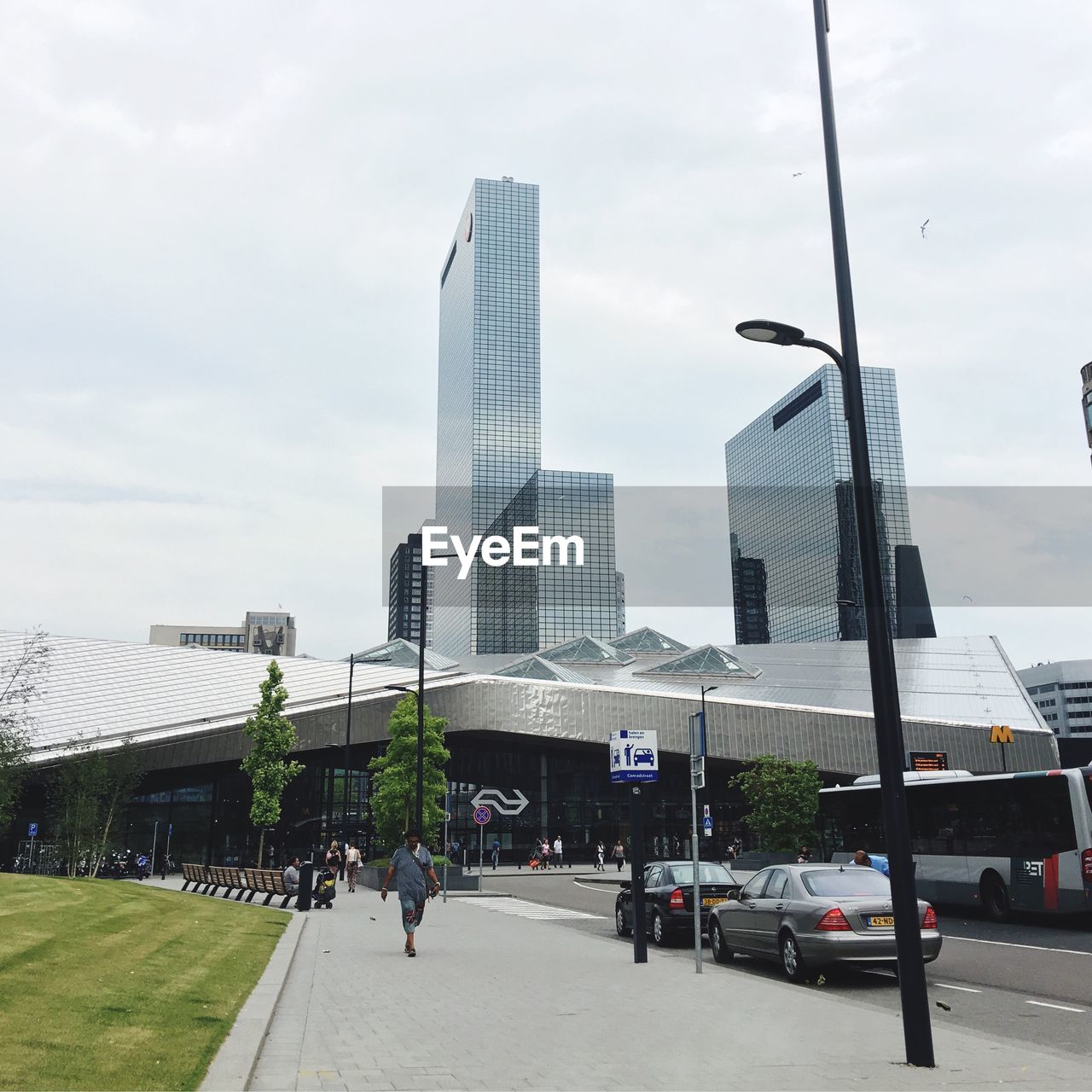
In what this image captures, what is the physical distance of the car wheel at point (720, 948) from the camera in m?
16.0

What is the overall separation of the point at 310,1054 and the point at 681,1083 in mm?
2955

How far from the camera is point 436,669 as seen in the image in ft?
269

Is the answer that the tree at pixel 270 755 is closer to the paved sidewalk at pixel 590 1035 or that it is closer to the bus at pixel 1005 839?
the bus at pixel 1005 839

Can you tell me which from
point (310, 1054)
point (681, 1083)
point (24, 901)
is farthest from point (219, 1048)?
point (24, 901)

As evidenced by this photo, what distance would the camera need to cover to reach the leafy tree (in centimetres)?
4153

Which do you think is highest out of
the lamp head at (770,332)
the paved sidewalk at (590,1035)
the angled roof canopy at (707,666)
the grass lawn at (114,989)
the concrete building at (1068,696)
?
the concrete building at (1068,696)

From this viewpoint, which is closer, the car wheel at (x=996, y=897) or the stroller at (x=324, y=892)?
the car wheel at (x=996, y=897)

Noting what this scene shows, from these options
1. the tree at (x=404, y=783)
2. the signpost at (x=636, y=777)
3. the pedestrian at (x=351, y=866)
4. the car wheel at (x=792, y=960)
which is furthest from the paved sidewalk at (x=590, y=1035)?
the tree at (x=404, y=783)

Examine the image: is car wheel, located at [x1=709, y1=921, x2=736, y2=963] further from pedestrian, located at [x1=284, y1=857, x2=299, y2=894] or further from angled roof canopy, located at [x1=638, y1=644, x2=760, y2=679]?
angled roof canopy, located at [x1=638, y1=644, x2=760, y2=679]

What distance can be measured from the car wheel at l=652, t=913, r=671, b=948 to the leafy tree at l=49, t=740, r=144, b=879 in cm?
2791

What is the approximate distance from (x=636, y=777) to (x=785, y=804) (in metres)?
35.9

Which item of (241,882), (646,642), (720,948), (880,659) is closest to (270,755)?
(241,882)

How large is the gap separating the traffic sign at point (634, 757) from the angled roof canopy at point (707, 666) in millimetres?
65903

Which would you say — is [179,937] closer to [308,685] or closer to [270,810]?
[270,810]
